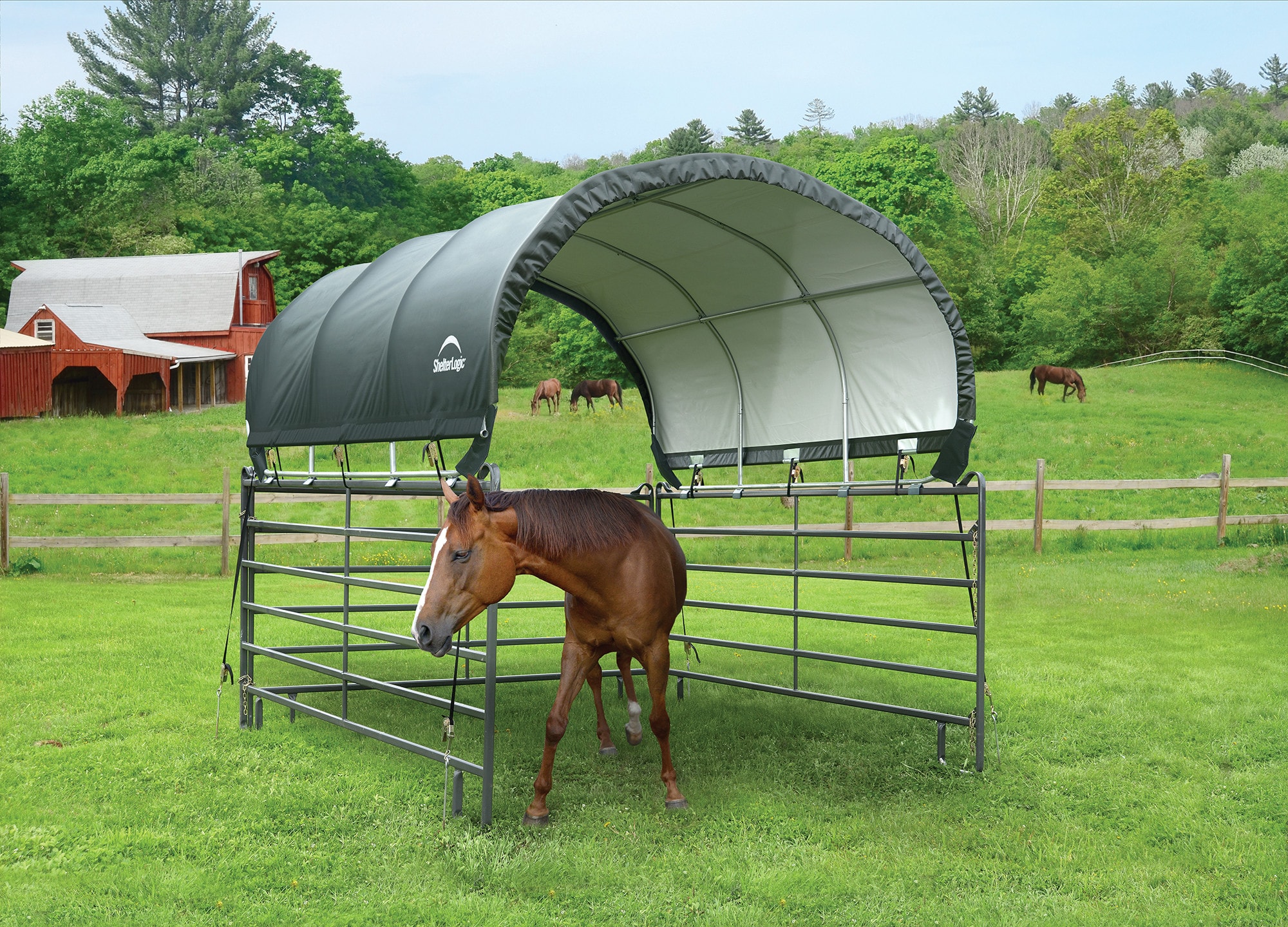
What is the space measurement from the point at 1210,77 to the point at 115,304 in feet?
391

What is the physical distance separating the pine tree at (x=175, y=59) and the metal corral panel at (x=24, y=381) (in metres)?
44.4

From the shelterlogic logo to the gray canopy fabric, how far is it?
1cm

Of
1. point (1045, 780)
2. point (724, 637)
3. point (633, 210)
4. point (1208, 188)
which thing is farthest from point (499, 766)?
point (1208, 188)

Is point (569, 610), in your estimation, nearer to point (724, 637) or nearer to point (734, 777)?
point (734, 777)

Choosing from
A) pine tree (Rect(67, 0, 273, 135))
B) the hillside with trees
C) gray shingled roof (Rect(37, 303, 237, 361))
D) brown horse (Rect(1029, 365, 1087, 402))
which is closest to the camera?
brown horse (Rect(1029, 365, 1087, 402))

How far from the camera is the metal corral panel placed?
2817cm

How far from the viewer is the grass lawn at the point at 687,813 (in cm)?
419

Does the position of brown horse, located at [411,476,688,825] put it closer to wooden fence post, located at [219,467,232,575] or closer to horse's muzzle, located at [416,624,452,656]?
horse's muzzle, located at [416,624,452,656]

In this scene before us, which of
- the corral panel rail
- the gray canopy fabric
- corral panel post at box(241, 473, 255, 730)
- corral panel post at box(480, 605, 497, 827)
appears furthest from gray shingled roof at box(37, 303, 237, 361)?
corral panel post at box(480, 605, 497, 827)

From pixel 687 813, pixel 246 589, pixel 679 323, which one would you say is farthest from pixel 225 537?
pixel 687 813

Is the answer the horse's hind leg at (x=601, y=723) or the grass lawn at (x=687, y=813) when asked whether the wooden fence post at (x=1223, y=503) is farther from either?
the horse's hind leg at (x=601, y=723)

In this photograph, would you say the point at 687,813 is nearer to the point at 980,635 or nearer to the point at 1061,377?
the point at 980,635

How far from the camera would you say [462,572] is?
15.3ft

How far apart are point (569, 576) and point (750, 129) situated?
73115 mm
